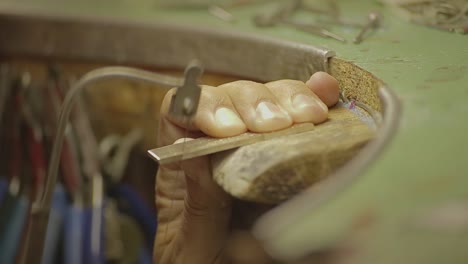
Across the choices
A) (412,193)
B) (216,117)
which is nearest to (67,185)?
(216,117)

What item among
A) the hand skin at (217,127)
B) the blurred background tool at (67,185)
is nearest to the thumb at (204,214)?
the hand skin at (217,127)

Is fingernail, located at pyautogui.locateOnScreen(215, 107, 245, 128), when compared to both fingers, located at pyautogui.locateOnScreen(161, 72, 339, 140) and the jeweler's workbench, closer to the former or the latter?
fingers, located at pyautogui.locateOnScreen(161, 72, 339, 140)

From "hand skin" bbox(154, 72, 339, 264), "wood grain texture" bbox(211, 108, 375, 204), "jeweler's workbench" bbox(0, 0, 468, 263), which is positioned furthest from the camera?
"hand skin" bbox(154, 72, 339, 264)

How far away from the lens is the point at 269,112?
0.60 metres

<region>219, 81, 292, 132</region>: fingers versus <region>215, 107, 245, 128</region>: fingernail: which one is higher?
<region>219, 81, 292, 132</region>: fingers

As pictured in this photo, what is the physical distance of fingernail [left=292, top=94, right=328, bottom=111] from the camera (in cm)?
62

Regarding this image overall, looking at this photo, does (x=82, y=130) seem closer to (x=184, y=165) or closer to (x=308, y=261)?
(x=184, y=165)

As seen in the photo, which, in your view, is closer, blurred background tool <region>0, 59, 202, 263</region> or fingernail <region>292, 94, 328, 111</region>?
fingernail <region>292, 94, 328, 111</region>

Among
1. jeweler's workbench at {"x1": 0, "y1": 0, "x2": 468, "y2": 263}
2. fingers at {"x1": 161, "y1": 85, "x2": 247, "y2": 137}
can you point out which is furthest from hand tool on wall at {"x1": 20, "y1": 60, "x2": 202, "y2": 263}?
jeweler's workbench at {"x1": 0, "y1": 0, "x2": 468, "y2": 263}

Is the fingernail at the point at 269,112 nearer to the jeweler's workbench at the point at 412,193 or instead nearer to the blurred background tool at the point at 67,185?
the jeweler's workbench at the point at 412,193

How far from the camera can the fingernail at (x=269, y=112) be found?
1.97 feet

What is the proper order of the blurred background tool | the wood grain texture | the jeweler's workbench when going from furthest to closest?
1. the blurred background tool
2. the wood grain texture
3. the jeweler's workbench

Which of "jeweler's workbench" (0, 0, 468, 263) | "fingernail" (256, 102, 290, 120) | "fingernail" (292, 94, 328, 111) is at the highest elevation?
"jeweler's workbench" (0, 0, 468, 263)

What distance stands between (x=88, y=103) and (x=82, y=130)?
0.13 meters
